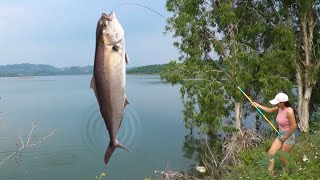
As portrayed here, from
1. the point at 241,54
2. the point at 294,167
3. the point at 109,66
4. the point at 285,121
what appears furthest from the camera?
the point at 241,54

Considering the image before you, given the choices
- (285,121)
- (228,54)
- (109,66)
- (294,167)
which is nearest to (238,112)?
(228,54)

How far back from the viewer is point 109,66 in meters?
1.65

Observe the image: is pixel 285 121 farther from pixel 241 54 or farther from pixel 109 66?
pixel 241 54

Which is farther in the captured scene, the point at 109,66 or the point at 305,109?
the point at 305,109

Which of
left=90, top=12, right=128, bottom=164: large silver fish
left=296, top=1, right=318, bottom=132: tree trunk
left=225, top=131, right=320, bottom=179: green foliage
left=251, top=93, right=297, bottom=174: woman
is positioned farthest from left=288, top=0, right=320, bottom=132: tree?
left=90, top=12, right=128, bottom=164: large silver fish

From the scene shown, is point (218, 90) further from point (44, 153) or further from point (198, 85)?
point (44, 153)

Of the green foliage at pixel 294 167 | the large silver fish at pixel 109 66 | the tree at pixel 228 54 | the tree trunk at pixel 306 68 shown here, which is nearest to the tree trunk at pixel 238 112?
the tree at pixel 228 54

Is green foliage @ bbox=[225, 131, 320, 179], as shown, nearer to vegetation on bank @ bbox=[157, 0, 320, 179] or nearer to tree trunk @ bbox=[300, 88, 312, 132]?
vegetation on bank @ bbox=[157, 0, 320, 179]

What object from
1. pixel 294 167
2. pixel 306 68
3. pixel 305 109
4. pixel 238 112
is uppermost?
pixel 306 68

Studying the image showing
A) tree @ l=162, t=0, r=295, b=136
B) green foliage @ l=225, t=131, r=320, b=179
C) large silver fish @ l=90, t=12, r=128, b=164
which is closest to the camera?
large silver fish @ l=90, t=12, r=128, b=164

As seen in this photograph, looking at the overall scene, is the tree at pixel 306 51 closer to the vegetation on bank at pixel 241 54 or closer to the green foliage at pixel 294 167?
the vegetation on bank at pixel 241 54

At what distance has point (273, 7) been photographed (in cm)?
1845

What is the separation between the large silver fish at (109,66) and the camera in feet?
5.46

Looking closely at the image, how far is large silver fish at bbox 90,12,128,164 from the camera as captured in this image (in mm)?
1663
